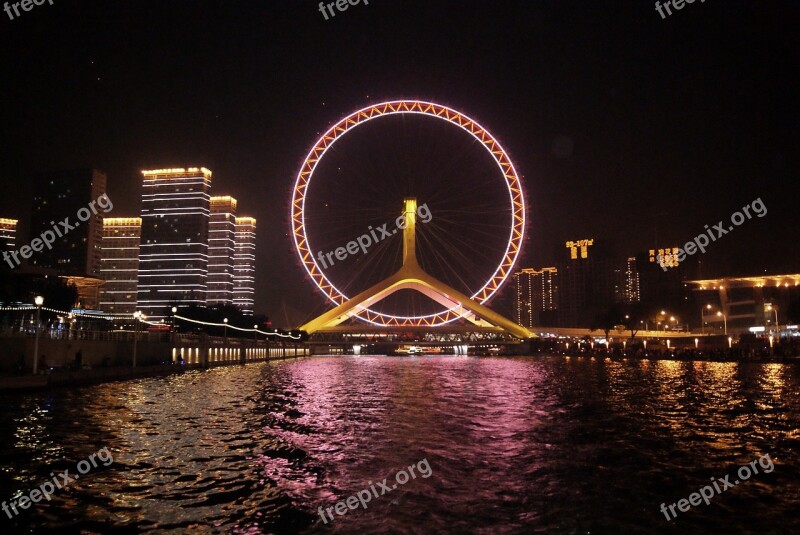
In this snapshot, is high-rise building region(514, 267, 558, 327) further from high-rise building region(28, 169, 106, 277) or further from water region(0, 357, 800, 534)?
water region(0, 357, 800, 534)

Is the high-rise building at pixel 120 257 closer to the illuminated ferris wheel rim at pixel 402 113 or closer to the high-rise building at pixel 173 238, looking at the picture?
the high-rise building at pixel 173 238

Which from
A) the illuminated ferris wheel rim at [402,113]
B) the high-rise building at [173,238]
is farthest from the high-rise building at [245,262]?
the illuminated ferris wheel rim at [402,113]

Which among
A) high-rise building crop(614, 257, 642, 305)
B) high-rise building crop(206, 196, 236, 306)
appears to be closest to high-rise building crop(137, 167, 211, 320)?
high-rise building crop(206, 196, 236, 306)

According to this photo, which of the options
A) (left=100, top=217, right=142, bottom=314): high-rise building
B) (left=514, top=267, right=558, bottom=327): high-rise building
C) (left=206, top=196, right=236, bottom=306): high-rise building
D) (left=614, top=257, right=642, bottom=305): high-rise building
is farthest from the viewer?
(left=514, top=267, right=558, bottom=327): high-rise building

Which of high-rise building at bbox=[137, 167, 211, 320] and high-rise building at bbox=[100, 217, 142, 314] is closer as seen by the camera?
high-rise building at bbox=[137, 167, 211, 320]

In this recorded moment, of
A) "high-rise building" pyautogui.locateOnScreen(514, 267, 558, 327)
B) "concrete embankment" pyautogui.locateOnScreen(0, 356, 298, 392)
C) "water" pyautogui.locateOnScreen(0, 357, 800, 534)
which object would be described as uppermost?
"high-rise building" pyautogui.locateOnScreen(514, 267, 558, 327)

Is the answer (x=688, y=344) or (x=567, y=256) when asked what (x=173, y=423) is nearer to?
(x=688, y=344)

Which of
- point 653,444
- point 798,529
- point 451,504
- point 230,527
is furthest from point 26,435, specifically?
point 798,529
